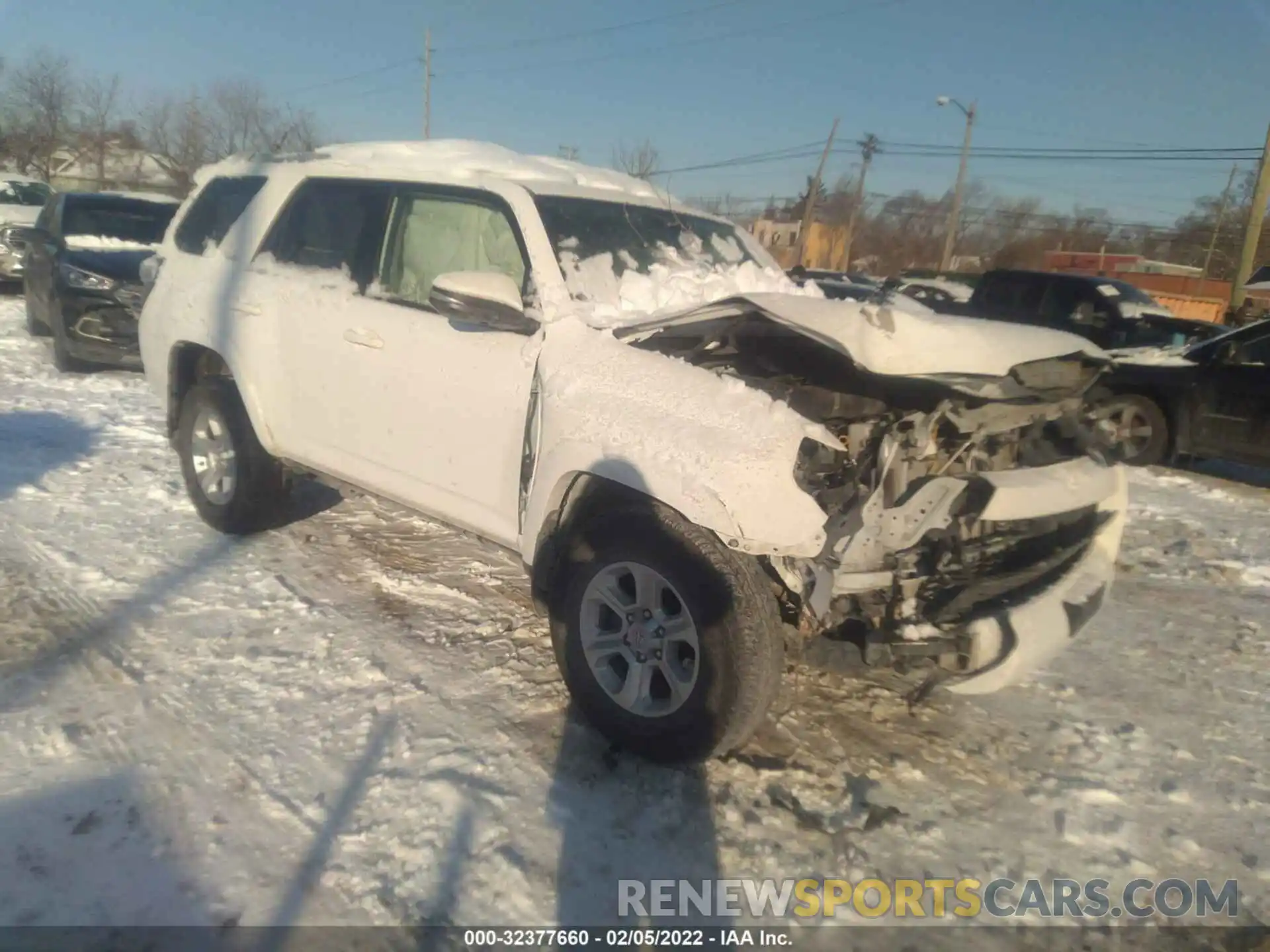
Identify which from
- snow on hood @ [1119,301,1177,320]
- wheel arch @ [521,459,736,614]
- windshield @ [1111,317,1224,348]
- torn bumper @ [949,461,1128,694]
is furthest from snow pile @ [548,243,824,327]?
snow on hood @ [1119,301,1177,320]

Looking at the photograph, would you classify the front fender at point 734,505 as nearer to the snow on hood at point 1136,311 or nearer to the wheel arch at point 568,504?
the wheel arch at point 568,504

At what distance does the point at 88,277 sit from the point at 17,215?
22.3 feet

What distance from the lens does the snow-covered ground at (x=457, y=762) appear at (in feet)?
8.03

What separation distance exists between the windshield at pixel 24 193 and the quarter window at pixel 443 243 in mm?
14169

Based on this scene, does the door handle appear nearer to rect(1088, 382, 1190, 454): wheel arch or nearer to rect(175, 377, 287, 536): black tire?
rect(175, 377, 287, 536): black tire

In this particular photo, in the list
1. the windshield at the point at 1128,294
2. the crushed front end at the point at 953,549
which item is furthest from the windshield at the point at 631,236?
the windshield at the point at 1128,294

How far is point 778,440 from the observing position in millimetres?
2570

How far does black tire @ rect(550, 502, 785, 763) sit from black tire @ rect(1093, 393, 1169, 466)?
22.6 feet

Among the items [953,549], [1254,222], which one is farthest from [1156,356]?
[1254,222]

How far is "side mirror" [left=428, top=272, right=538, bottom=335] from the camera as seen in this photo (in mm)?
3084

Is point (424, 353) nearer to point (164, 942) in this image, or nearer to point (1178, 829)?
point (164, 942)

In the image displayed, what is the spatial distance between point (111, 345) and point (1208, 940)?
9144 mm

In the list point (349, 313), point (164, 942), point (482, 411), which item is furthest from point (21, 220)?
Result: point (164, 942)

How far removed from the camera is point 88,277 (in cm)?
829
